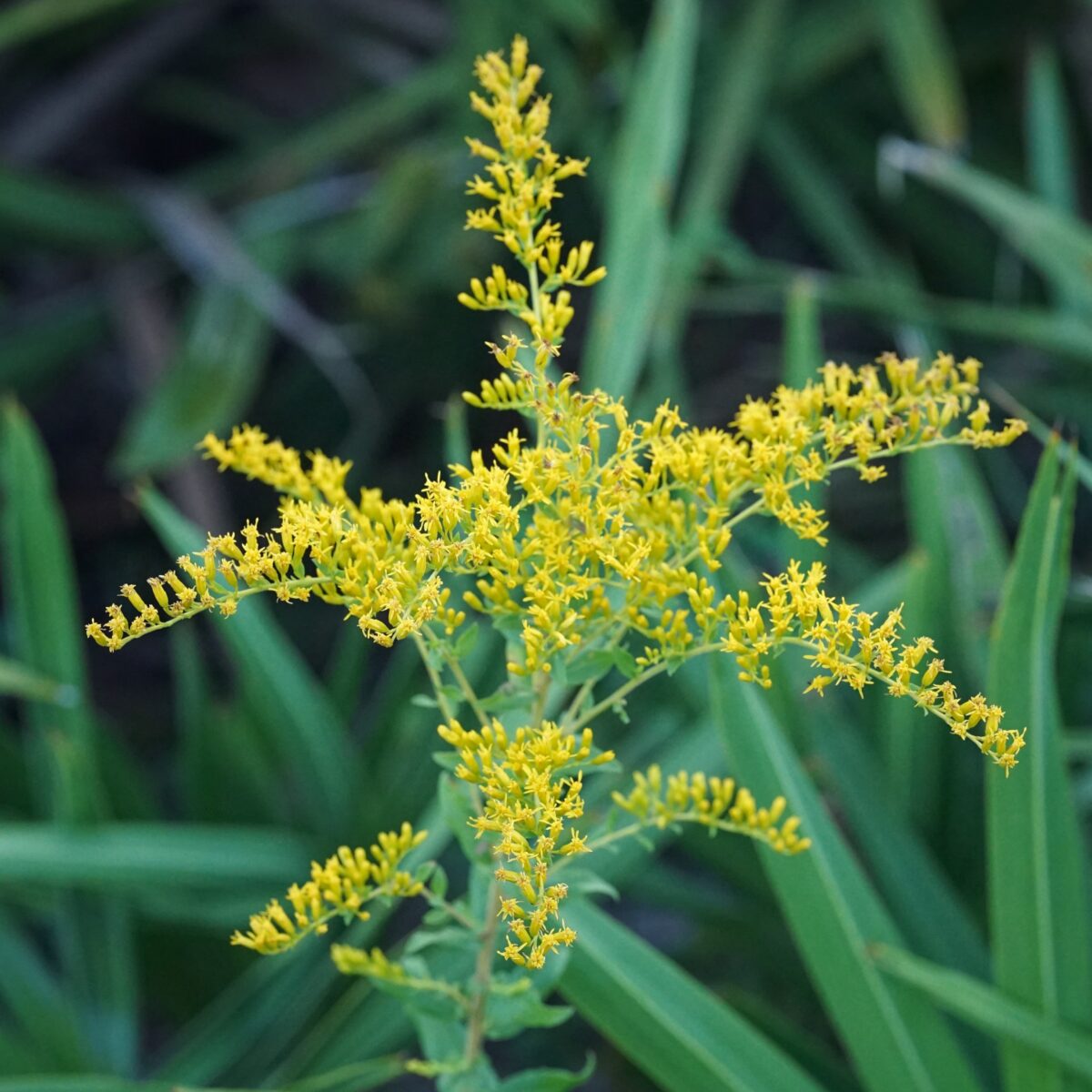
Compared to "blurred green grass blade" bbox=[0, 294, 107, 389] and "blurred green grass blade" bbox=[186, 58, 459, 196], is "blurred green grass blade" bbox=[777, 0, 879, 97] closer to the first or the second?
"blurred green grass blade" bbox=[186, 58, 459, 196]

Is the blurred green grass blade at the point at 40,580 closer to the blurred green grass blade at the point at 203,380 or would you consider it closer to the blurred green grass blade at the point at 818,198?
the blurred green grass blade at the point at 203,380

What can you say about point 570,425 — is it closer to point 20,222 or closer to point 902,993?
point 902,993

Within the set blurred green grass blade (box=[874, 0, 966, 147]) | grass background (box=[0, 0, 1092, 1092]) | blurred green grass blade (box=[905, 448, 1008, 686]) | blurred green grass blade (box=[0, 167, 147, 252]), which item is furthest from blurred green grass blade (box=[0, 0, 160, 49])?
blurred green grass blade (box=[905, 448, 1008, 686])

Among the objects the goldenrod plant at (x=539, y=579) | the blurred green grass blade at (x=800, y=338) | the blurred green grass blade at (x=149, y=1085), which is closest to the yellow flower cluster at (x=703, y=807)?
the goldenrod plant at (x=539, y=579)

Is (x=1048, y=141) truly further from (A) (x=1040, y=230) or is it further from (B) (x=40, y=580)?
(B) (x=40, y=580)

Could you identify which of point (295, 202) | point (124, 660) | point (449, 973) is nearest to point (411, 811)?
point (449, 973)

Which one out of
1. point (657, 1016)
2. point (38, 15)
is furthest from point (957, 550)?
point (38, 15)
